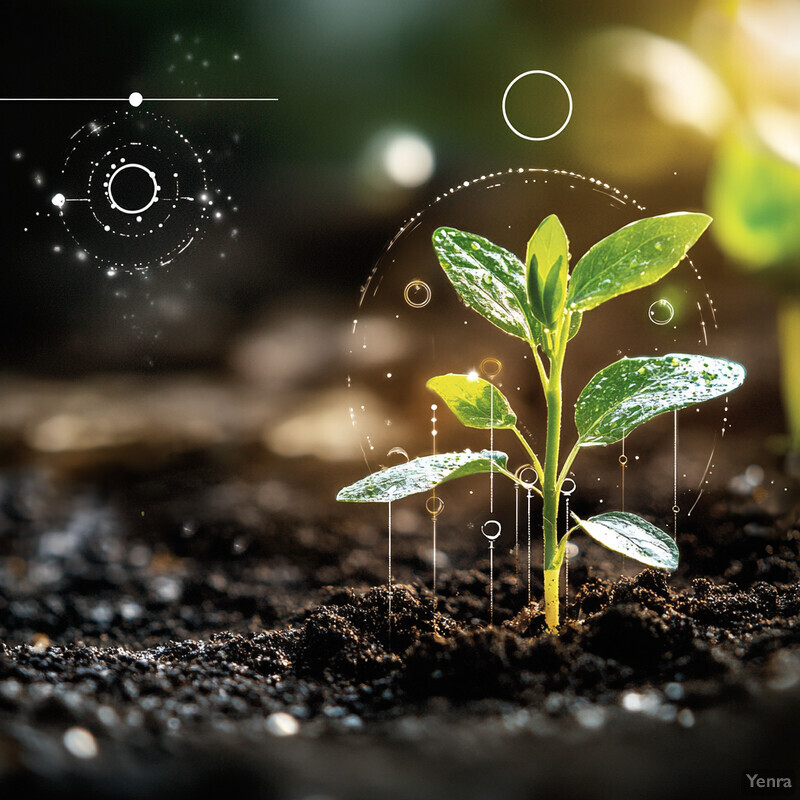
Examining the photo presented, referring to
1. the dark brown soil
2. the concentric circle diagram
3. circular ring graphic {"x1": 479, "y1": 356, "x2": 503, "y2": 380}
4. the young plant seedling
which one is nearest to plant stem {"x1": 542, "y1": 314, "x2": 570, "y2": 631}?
the young plant seedling

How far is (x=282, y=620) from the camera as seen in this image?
113 cm

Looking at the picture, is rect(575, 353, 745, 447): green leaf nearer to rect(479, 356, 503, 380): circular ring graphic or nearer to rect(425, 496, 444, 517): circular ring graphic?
rect(479, 356, 503, 380): circular ring graphic

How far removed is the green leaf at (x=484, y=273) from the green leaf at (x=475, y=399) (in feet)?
0.32

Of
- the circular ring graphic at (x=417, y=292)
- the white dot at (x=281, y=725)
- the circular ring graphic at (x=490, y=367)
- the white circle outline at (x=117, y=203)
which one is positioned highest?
the white circle outline at (x=117, y=203)

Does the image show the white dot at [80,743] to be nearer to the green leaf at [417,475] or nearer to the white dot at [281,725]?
the white dot at [281,725]

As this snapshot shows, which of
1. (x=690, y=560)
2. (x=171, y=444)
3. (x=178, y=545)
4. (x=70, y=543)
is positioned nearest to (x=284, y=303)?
(x=171, y=444)

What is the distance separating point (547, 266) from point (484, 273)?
0.08 m

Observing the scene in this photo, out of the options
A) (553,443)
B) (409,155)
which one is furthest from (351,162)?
(553,443)

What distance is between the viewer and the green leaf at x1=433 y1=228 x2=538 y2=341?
2.82 feet

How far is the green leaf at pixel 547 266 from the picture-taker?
→ 810 mm

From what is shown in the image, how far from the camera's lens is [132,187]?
1083mm

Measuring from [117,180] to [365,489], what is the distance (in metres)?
0.70

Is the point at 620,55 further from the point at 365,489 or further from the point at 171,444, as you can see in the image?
the point at 171,444

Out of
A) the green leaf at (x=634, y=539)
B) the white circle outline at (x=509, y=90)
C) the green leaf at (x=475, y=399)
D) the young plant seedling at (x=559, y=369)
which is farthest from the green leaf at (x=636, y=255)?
the white circle outline at (x=509, y=90)
